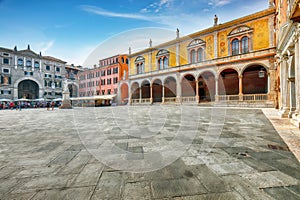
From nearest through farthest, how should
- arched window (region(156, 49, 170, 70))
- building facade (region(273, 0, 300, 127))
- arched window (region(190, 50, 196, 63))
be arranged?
building facade (region(273, 0, 300, 127))
arched window (region(190, 50, 196, 63))
arched window (region(156, 49, 170, 70))

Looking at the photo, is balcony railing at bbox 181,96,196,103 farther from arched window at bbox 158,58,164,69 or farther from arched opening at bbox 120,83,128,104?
arched opening at bbox 120,83,128,104

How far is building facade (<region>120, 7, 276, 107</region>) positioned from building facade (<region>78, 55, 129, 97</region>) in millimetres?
9254

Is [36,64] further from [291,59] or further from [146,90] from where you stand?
[291,59]

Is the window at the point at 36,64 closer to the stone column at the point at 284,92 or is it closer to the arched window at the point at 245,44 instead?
the arched window at the point at 245,44

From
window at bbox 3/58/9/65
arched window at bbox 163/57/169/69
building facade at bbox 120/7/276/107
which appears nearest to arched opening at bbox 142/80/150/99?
building facade at bbox 120/7/276/107

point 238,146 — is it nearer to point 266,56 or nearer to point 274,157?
point 274,157

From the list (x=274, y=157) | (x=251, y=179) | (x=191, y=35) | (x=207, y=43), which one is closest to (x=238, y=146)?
(x=274, y=157)

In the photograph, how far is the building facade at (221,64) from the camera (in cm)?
1678

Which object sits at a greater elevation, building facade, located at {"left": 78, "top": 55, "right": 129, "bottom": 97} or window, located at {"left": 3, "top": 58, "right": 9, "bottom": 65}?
window, located at {"left": 3, "top": 58, "right": 9, "bottom": 65}

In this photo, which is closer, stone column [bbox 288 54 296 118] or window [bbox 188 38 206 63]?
stone column [bbox 288 54 296 118]

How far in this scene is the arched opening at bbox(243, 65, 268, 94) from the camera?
65.6 ft

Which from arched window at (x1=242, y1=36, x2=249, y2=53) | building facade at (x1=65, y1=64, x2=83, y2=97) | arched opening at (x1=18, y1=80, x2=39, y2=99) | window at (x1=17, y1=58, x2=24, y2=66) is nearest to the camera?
arched window at (x1=242, y1=36, x2=249, y2=53)

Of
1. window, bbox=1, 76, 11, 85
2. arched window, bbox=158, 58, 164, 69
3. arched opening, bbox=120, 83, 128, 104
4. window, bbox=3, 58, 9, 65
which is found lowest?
arched opening, bbox=120, 83, 128, 104

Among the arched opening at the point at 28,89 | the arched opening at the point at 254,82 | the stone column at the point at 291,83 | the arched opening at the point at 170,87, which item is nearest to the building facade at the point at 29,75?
the arched opening at the point at 28,89
